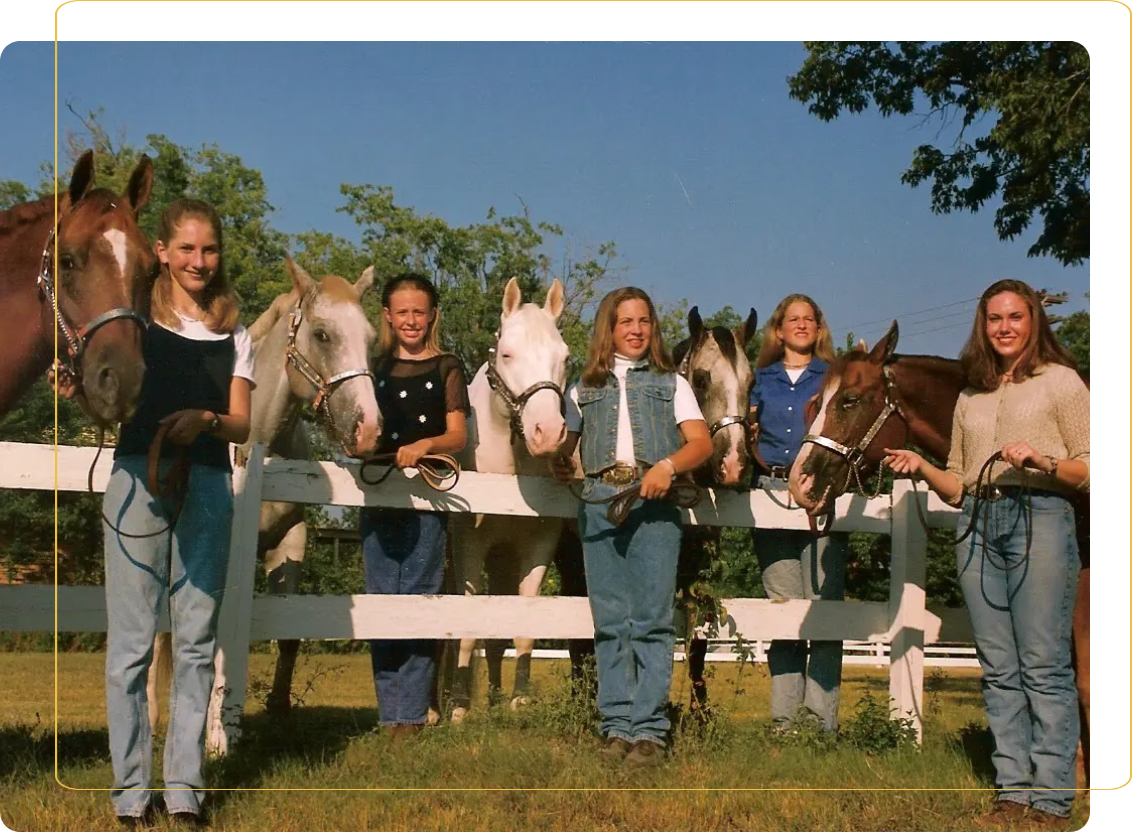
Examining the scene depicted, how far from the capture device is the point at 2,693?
203 inches

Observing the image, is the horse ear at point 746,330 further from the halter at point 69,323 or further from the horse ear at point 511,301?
the halter at point 69,323

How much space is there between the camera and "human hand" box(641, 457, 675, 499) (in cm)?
475

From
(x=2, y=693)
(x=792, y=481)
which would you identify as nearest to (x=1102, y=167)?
(x=792, y=481)

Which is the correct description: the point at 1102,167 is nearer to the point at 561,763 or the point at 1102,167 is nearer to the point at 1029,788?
the point at 1029,788

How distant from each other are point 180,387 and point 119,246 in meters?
0.60

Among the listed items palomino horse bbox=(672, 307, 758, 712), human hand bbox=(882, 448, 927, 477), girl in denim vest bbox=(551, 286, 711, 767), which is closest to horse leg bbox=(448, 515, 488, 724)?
girl in denim vest bbox=(551, 286, 711, 767)

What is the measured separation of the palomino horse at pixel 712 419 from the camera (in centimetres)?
556

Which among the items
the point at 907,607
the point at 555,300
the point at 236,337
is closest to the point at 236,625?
the point at 236,337

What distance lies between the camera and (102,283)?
414 centimetres

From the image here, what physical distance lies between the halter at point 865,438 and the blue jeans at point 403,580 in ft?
5.98

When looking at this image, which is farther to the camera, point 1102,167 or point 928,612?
point 928,612

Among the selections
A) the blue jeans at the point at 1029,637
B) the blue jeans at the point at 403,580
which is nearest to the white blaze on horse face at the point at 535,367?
the blue jeans at the point at 403,580

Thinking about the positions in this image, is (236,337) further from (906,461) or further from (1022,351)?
(1022,351)

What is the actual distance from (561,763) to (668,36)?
3.02m
